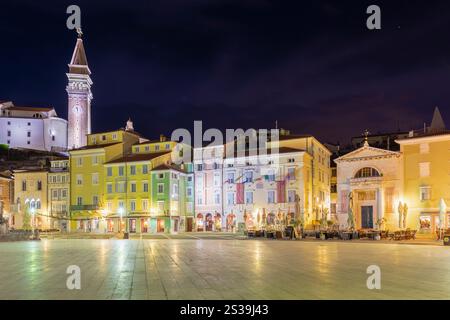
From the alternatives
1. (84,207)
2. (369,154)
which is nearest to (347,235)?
(369,154)

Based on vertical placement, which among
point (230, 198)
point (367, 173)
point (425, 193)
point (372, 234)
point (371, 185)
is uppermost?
point (367, 173)

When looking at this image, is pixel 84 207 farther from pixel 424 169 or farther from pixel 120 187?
pixel 424 169

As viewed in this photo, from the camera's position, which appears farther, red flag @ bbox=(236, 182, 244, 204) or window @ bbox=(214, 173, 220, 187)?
window @ bbox=(214, 173, 220, 187)

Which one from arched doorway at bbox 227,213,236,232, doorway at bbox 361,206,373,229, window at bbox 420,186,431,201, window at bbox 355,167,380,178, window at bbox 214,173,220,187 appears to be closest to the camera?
window at bbox 420,186,431,201

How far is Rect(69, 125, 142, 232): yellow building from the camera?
79.9m

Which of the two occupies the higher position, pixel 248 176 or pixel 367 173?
pixel 248 176

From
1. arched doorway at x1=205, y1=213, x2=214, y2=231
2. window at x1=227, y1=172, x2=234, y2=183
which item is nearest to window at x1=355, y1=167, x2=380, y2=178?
window at x1=227, y1=172, x2=234, y2=183

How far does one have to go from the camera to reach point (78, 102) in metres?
139

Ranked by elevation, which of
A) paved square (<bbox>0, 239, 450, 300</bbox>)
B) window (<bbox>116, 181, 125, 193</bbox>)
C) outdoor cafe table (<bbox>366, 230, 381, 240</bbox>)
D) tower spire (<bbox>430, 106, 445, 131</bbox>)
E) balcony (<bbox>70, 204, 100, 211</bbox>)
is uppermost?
tower spire (<bbox>430, 106, 445, 131</bbox>)

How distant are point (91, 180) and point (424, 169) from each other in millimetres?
50843

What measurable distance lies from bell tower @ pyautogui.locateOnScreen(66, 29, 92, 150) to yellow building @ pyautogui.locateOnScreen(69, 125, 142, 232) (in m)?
54.3

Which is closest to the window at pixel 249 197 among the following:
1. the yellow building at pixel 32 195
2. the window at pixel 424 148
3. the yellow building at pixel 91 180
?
the yellow building at pixel 91 180

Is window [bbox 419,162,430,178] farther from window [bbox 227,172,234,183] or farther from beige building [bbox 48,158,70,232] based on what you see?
beige building [bbox 48,158,70,232]
